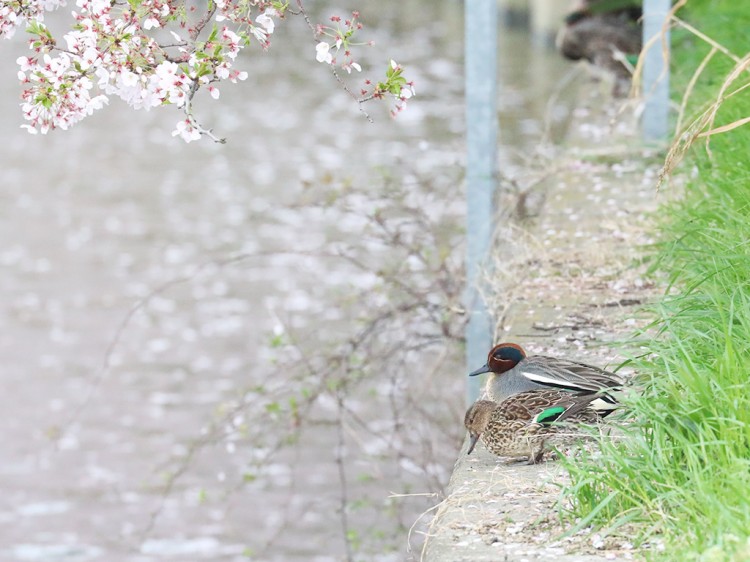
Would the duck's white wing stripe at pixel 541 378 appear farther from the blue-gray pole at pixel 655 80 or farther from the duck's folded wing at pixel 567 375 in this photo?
the blue-gray pole at pixel 655 80

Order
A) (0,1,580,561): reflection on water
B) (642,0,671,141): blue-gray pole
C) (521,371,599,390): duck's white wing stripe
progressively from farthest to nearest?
(642,0,671,141): blue-gray pole → (0,1,580,561): reflection on water → (521,371,599,390): duck's white wing stripe

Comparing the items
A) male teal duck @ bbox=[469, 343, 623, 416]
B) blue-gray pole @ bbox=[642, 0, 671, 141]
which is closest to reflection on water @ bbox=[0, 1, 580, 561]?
blue-gray pole @ bbox=[642, 0, 671, 141]

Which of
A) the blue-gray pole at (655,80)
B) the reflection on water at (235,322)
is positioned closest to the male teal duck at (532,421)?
the reflection on water at (235,322)

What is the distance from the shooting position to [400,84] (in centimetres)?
372

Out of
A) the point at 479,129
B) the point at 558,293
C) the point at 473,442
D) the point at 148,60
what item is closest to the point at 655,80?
the point at 479,129

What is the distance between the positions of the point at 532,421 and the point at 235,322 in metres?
8.57

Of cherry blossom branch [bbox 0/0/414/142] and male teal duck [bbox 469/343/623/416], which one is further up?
cherry blossom branch [bbox 0/0/414/142]

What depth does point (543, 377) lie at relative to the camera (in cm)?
398

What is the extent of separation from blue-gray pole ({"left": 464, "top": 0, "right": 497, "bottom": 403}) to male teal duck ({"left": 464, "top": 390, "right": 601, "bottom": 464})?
86.8 inches

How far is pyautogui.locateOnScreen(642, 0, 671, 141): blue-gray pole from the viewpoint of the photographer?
Result: 287 inches

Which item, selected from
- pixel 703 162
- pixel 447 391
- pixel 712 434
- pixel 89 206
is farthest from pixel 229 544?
pixel 89 206

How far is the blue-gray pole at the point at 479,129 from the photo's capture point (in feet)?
20.2

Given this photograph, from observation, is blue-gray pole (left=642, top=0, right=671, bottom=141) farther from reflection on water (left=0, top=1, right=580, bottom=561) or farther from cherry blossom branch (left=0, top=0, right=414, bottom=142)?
cherry blossom branch (left=0, top=0, right=414, bottom=142)

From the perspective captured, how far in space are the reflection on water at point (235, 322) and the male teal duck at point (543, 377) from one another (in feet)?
5.36
